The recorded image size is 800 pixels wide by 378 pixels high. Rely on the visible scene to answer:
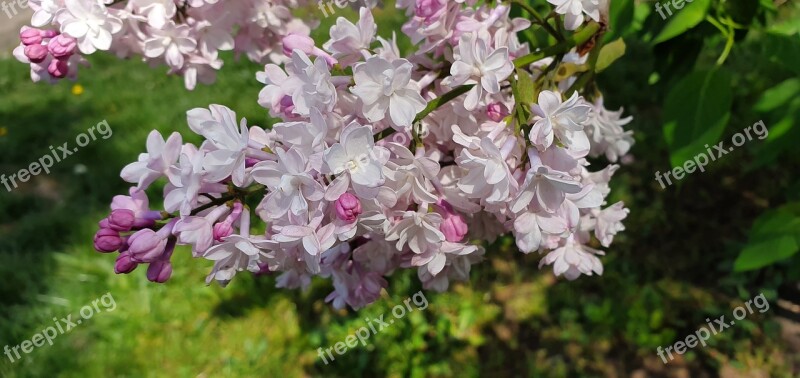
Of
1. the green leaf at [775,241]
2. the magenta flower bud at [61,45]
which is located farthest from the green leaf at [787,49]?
the magenta flower bud at [61,45]

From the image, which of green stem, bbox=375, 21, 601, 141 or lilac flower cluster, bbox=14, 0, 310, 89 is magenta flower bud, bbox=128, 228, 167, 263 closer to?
green stem, bbox=375, 21, 601, 141

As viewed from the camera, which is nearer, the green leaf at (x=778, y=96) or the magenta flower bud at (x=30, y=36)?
the magenta flower bud at (x=30, y=36)

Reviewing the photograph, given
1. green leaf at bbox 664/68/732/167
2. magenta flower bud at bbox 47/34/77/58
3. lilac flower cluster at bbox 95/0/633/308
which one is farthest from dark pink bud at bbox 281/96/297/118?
green leaf at bbox 664/68/732/167

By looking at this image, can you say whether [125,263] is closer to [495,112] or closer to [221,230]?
[221,230]

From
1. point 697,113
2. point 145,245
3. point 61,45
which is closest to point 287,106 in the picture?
point 145,245

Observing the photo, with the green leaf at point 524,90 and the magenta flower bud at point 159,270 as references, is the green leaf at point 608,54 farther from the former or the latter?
the magenta flower bud at point 159,270

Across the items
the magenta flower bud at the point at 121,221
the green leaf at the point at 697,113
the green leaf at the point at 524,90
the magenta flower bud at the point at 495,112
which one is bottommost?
the green leaf at the point at 697,113
